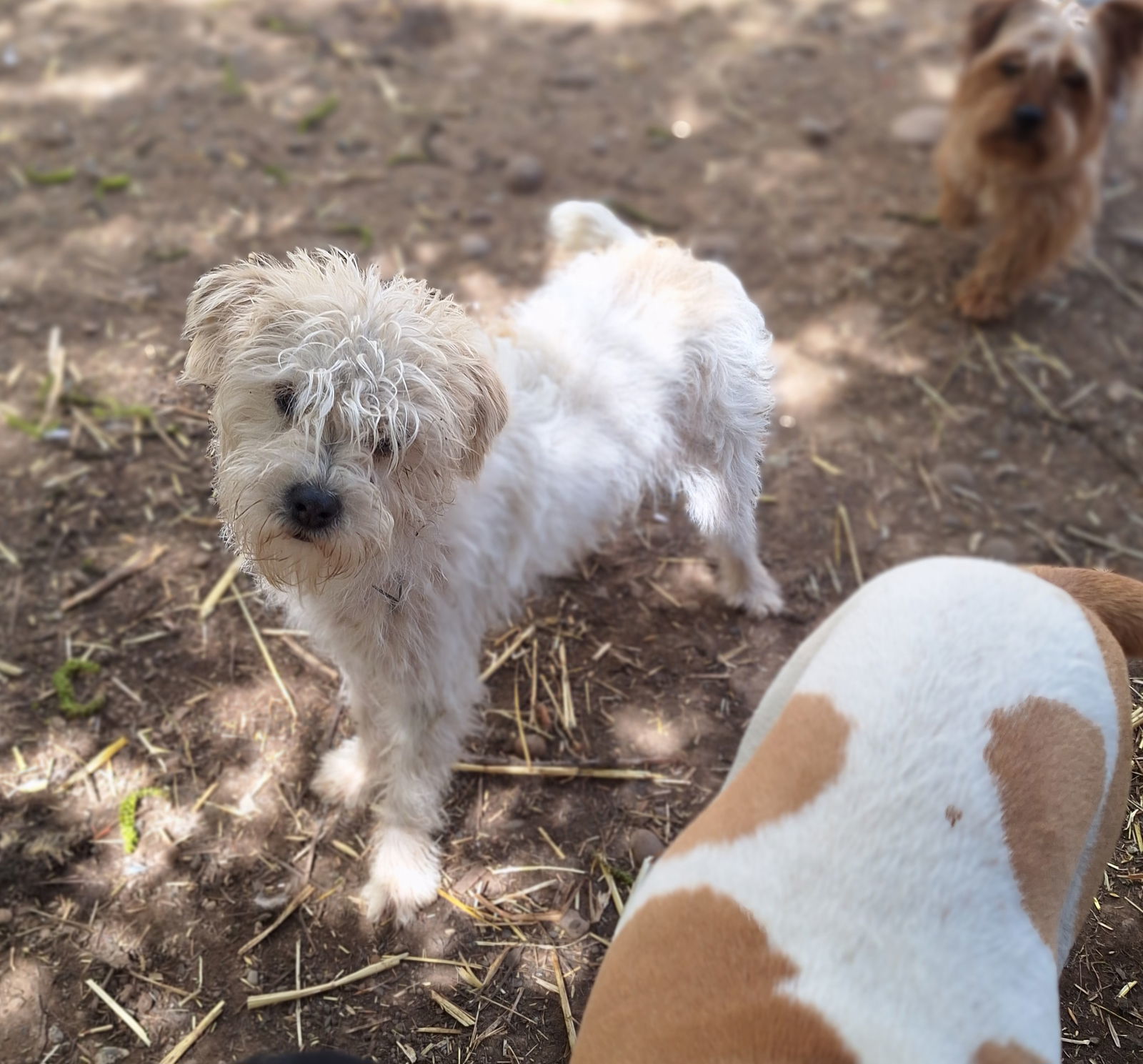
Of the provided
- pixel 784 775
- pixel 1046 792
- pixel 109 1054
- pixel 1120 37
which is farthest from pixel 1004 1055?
pixel 1120 37

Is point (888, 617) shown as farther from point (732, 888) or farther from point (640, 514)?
point (640, 514)

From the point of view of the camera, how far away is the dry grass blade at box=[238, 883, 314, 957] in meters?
2.82

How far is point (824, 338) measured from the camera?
481 centimetres

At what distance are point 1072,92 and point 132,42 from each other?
225 inches

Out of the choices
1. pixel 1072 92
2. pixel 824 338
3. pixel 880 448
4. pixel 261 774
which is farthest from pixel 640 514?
pixel 1072 92

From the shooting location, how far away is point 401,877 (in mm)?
2947

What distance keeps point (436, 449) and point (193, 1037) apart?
187 centimetres

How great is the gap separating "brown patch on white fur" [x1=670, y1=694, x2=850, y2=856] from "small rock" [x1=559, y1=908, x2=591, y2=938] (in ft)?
3.37

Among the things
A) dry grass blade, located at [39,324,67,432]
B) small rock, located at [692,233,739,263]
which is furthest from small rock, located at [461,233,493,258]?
dry grass blade, located at [39,324,67,432]

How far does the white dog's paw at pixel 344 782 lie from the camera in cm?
318

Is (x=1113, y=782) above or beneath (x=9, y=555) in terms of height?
above

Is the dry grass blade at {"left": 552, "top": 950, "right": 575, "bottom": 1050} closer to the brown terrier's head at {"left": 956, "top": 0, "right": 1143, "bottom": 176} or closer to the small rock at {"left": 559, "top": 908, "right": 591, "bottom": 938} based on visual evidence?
the small rock at {"left": 559, "top": 908, "right": 591, "bottom": 938}

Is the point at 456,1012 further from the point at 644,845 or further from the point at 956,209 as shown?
the point at 956,209

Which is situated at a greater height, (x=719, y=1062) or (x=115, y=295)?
(x=719, y=1062)
